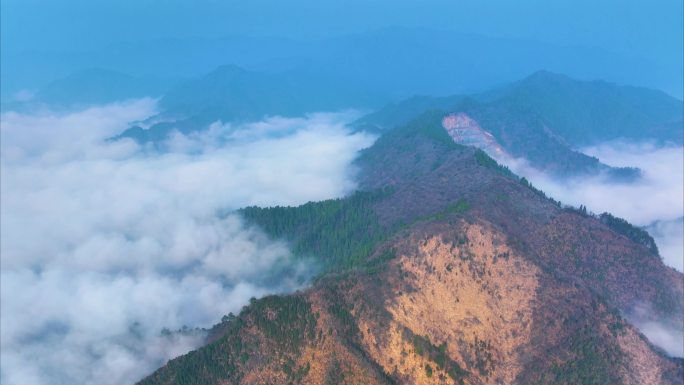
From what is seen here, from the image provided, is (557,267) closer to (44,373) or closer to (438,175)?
(438,175)

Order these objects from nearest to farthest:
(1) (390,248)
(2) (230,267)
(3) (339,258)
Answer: (1) (390,248) → (3) (339,258) → (2) (230,267)

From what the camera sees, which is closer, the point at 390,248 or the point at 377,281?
the point at 377,281

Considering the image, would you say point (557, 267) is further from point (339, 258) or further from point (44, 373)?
point (44, 373)

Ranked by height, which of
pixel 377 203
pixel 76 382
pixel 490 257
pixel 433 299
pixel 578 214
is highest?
pixel 377 203

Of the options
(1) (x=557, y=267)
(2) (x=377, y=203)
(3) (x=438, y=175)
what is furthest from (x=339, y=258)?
(1) (x=557, y=267)

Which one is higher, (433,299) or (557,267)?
(557,267)

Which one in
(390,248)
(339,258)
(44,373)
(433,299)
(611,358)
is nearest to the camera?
(611,358)
